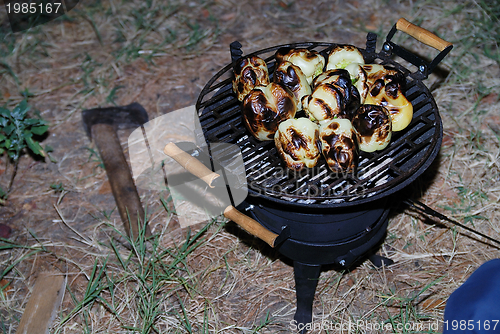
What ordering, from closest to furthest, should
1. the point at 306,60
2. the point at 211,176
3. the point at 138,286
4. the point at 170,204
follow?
the point at 211,176, the point at 306,60, the point at 138,286, the point at 170,204

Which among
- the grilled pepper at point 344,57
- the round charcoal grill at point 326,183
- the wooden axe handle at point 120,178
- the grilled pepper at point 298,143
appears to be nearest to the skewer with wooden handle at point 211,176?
the round charcoal grill at point 326,183

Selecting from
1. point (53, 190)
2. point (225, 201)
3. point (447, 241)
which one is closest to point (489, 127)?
point (447, 241)

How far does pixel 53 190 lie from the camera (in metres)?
3.86

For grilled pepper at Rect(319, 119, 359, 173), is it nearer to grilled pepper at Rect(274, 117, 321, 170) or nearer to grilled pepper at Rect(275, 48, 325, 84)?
grilled pepper at Rect(274, 117, 321, 170)

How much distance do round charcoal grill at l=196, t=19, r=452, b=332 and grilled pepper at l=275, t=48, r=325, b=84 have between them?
0.23 metres

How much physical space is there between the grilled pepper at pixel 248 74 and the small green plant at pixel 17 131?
2.40 metres

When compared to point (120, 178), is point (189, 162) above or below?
above

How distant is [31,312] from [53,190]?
4.07 ft

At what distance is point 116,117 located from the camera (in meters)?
4.30

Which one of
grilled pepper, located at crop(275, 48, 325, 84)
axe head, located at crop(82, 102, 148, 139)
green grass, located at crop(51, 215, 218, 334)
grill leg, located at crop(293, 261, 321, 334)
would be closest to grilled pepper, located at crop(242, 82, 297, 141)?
grilled pepper, located at crop(275, 48, 325, 84)

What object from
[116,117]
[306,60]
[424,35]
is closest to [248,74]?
[306,60]

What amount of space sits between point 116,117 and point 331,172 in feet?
9.19

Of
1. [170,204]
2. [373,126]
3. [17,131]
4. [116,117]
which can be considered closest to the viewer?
[373,126]

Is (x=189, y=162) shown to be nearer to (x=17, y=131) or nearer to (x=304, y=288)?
(x=304, y=288)
